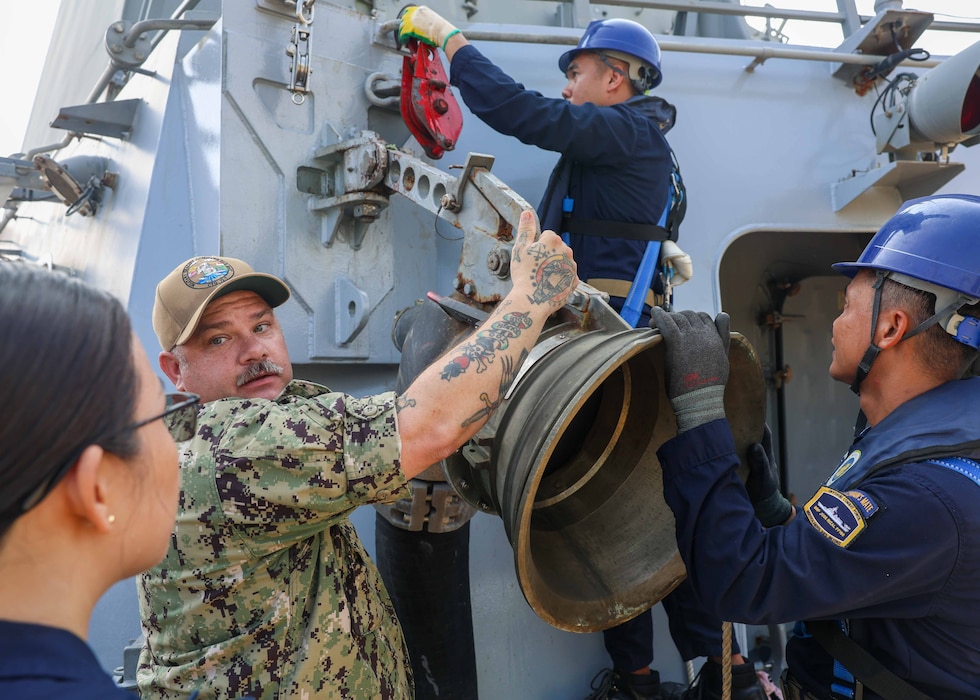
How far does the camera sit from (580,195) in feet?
9.47

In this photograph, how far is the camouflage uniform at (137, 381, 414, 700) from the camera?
1491 millimetres

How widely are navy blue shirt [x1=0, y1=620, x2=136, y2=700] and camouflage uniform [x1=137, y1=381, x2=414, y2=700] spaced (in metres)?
0.65

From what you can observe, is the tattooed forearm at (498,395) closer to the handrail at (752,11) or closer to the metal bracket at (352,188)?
the metal bracket at (352,188)

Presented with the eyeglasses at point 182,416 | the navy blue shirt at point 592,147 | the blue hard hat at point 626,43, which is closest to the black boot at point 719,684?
the navy blue shirt at point 592,147

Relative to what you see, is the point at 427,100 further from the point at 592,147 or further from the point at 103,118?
the point at 103,118

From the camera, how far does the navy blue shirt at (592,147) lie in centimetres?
265

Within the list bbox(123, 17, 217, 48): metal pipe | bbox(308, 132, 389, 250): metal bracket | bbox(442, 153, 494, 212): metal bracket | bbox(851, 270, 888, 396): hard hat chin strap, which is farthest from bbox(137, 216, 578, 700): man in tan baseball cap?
bbox(123, 17, 217, 48): metal pipe

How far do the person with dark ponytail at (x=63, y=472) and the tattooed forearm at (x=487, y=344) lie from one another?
679mm

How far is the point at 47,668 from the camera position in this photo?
804 mm

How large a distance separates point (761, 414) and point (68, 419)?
5.41 feet

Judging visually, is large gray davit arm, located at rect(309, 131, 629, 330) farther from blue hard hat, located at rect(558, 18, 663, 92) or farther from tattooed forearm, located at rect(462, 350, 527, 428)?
blue hard hat, located at rect(558, 18, 663, 92)

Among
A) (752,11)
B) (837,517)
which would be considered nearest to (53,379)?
(837,517)

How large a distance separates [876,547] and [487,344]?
80cm

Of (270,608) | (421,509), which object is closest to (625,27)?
(421,509)
